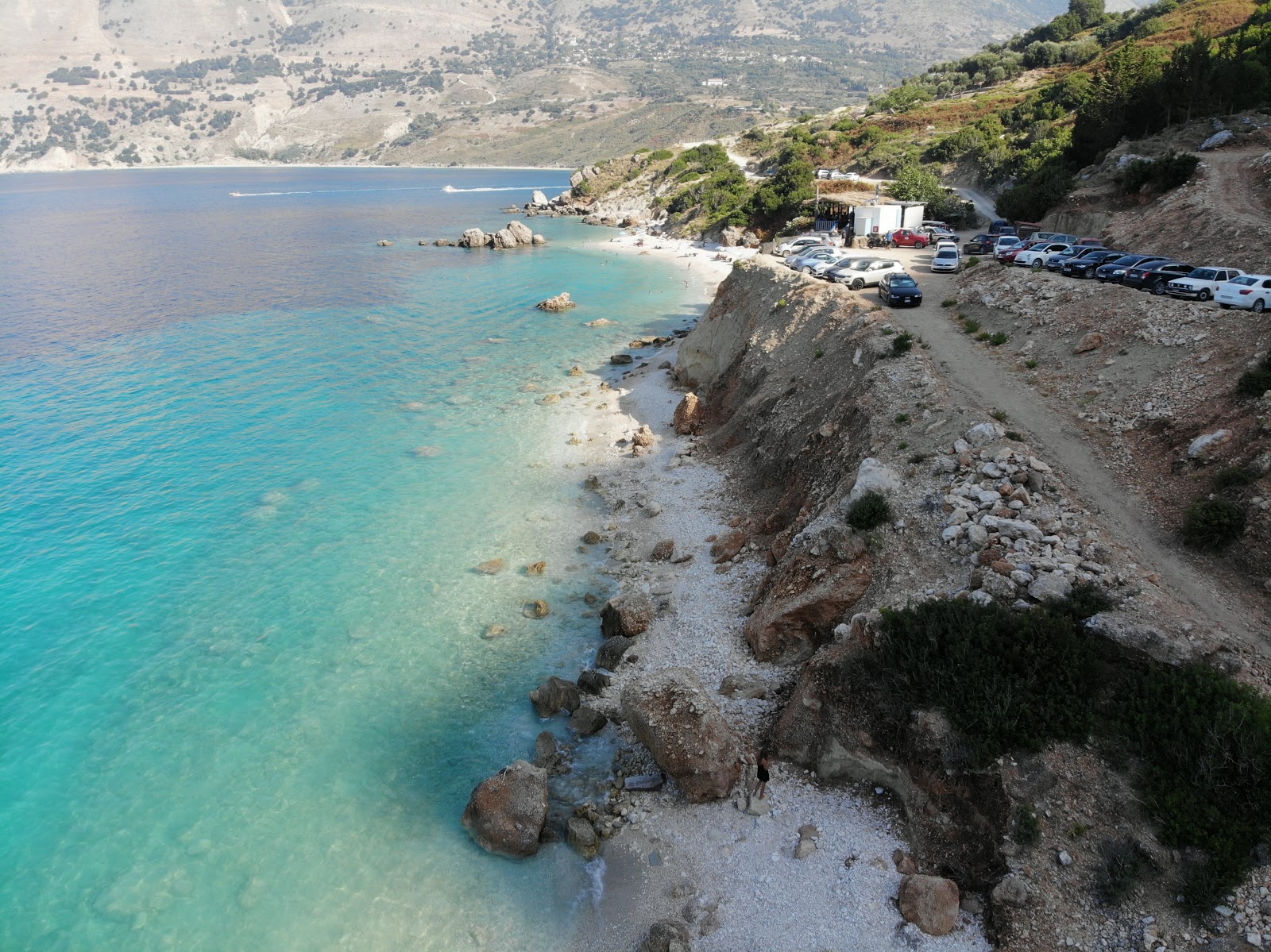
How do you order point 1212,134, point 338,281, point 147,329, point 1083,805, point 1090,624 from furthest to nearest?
point 338,281 < point 147,329 < point 1212,134 < point 1090,624 < point 1083,805

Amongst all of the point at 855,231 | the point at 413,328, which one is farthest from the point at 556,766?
the point at 855,231

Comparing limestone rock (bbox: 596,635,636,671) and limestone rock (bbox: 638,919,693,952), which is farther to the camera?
limestone rock (bbox: 596,635,636,671)

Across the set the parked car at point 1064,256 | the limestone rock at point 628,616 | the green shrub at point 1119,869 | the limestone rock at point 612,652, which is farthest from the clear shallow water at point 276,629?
the parked car at point 1064,256

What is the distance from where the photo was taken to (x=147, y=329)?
6153 centimetres

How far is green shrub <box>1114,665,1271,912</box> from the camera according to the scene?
1166 cm

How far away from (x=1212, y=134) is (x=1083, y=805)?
201ft

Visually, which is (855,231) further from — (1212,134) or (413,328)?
(413,328)

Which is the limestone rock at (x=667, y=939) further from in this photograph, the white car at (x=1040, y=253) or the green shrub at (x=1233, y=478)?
the white car at (x=1040, y=253)

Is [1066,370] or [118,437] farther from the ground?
[1066,370]

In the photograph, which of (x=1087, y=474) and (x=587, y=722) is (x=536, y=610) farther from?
(x=1087, y=474)

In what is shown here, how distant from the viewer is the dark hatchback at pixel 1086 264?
37628 mm

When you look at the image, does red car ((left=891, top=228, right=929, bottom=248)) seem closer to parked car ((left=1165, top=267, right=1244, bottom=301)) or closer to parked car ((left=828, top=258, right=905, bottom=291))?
parked car ((left=828, top=258, right=905, bottom=291))

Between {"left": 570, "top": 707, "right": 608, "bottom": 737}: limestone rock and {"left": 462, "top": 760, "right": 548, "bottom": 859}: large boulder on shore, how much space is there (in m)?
2.46

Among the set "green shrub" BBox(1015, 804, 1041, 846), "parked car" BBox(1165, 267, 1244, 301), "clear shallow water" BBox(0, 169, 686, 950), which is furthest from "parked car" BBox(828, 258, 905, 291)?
"green shrub" BBox(1015, 804, 1041, 846)
